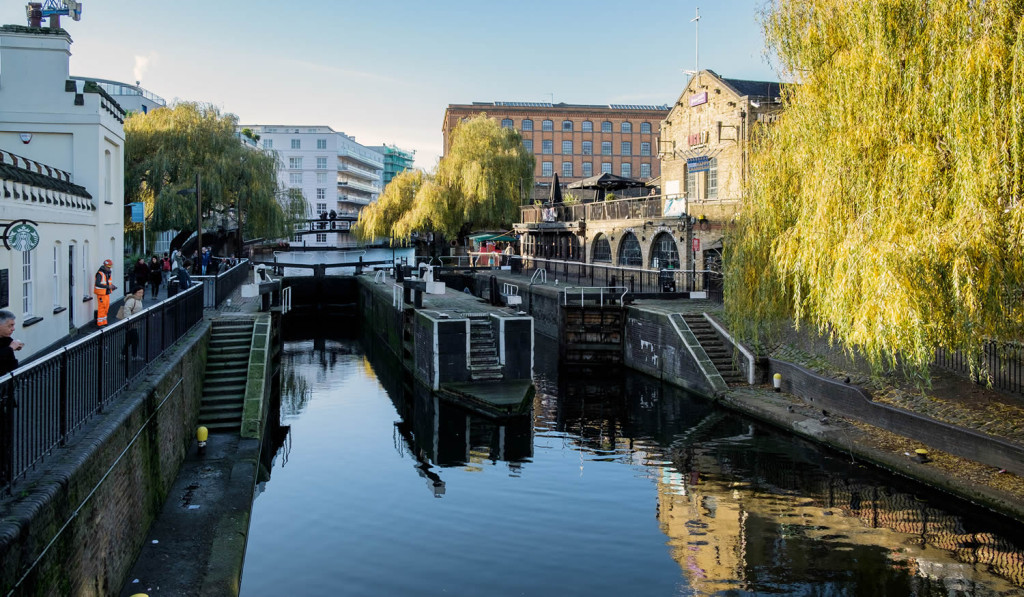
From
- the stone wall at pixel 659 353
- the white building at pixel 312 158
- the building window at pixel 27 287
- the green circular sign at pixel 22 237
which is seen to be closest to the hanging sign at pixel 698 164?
the stone wall at pixel 659 353

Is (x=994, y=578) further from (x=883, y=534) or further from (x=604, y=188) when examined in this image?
(x=604, y=188)

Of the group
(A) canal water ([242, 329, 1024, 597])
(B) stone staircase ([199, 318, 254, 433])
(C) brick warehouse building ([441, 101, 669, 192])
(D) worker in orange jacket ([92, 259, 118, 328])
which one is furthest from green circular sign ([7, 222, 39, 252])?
(C) brick warehouse building ([441, 101, 669, 192])

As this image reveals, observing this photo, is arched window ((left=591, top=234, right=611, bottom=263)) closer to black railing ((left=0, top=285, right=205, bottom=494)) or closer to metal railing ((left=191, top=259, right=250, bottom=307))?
metal railing ((left=191, top=259, right=250, bottom=307))

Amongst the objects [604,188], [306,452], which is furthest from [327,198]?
[306,452]

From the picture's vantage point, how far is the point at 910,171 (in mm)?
11891

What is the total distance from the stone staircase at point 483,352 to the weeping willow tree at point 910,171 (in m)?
8.30

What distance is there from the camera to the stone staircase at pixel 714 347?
21.2 meters

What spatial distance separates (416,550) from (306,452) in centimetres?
636

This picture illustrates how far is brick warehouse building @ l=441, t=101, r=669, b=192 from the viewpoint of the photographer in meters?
84.7

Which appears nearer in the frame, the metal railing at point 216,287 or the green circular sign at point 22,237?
the green circular sign at point 22,237

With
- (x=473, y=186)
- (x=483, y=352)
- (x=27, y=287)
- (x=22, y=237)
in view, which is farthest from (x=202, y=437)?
(x=473, y=186)

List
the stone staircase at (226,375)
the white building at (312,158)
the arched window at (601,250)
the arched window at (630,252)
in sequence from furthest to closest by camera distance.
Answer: the white building at (312,158) → the arched window at (601,250) → the arched window at (630,252) → the stone staircase at (226,375)

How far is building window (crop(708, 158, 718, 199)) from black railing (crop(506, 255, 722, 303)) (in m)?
5.06

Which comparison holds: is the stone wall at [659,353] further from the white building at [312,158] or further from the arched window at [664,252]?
the white building at [312,158]
